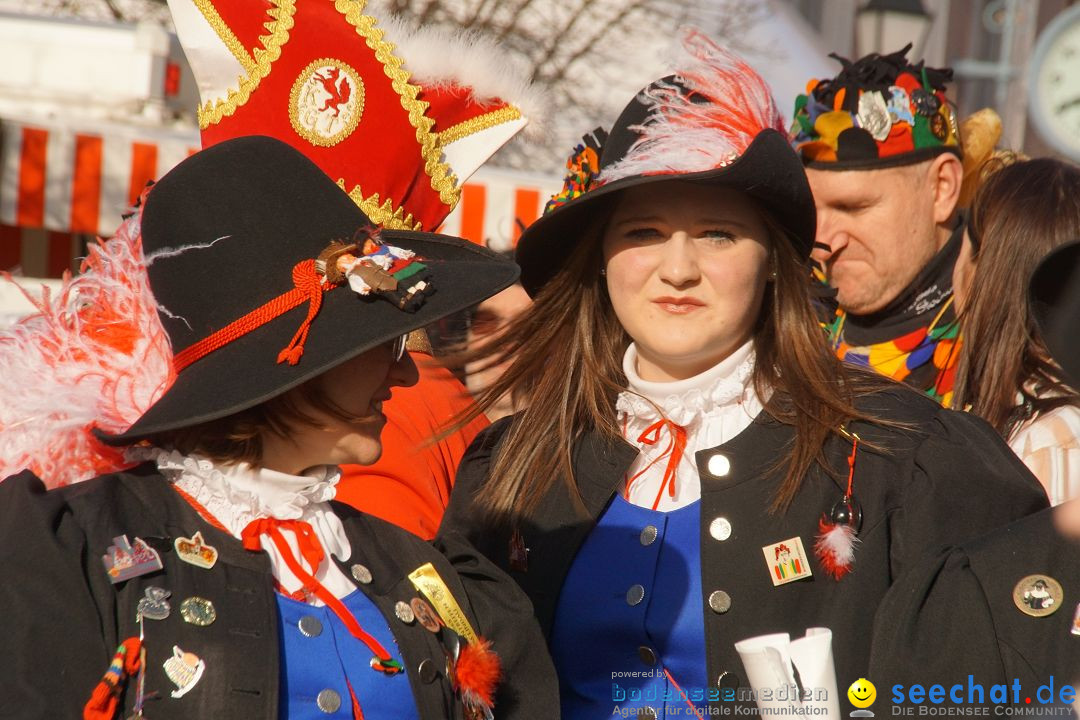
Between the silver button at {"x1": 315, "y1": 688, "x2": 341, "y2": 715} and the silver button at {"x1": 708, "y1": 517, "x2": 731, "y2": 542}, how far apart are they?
3.39ft

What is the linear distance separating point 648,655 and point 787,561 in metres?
0.36

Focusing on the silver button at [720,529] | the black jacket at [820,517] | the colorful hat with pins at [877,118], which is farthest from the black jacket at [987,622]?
the colorful hat with pins at [877,118]

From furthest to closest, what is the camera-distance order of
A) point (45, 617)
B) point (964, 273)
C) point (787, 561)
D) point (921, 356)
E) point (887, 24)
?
point (887, 24)
point (921, 356)
point (964, 273)
point (787, 561)
point (45, 617)

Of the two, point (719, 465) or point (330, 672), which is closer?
point (330, 672)

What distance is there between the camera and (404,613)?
2.43 meters

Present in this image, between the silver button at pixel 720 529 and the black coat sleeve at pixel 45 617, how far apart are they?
138 centimetres

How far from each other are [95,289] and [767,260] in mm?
1562

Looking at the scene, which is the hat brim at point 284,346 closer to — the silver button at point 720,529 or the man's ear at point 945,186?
the silver button at point 720,529

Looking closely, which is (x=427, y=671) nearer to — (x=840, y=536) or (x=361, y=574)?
(x=361, y=574)

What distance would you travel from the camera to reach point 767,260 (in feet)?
10.7

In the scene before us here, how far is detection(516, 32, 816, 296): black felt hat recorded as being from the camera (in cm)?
310

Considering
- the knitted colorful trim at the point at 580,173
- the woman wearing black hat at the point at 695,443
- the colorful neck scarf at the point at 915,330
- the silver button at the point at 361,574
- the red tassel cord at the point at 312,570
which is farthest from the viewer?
the colorful neck scarf at the point at 915,330

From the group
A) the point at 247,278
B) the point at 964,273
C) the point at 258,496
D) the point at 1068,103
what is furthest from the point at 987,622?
the point at 1068,103

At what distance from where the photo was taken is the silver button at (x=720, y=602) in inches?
114
